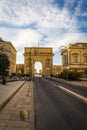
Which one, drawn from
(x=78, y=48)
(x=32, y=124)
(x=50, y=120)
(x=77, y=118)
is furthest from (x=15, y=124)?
(x=78, y=48)

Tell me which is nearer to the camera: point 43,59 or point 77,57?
point 77,57

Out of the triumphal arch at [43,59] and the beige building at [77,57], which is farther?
the triumphal arch at [43,59]

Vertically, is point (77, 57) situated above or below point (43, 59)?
below

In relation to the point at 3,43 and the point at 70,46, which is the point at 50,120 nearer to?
the point at 70,46

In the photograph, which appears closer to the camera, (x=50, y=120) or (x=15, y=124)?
(x=15, y=124)

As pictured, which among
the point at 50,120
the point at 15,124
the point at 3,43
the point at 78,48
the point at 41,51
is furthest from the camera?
the point at 41,51

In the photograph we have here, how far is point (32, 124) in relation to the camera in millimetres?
7609

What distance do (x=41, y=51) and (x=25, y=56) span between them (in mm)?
8525

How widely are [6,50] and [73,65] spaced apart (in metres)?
36.4

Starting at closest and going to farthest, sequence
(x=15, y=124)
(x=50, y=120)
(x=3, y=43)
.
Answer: (x=15, y=124) < (x=50, y=120) < (x=3, y=43)

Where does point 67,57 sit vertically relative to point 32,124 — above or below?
above

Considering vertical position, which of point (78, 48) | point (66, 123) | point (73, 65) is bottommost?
point (66, 123)

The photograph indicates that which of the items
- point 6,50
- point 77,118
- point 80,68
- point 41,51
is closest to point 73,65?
point 80,68

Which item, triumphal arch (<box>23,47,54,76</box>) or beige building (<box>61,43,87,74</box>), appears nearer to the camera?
beige building (<box>61,43,87,74</box>)
